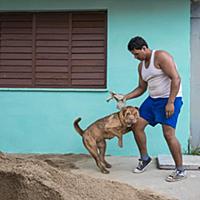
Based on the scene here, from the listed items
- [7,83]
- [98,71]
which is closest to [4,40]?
[7,83]

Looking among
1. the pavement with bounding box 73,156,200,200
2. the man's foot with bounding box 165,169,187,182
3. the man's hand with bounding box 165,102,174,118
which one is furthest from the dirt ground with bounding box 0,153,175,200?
the man's hand with bounding box 165,102,174,118

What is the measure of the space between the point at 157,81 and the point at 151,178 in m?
1.17

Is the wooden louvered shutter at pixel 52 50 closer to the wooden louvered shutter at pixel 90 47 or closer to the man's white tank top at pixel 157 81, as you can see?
the wooden louvered shutter at pixel 90 47

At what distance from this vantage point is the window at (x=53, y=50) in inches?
282

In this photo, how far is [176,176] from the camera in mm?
5180

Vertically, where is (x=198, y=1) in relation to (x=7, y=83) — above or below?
above

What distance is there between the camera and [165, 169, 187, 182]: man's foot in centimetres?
514

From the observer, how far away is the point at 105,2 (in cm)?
704

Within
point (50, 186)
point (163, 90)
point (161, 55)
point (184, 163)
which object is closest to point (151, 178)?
point (184, 163)

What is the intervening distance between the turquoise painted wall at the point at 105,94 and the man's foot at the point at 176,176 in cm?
173

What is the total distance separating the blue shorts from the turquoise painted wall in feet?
4.94

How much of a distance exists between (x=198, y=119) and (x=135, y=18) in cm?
195

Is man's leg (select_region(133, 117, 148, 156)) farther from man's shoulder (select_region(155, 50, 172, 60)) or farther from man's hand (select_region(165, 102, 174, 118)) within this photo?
man's shoulder (select_region(155, 50, 172, 60))

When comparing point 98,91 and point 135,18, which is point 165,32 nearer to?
point 135,18
